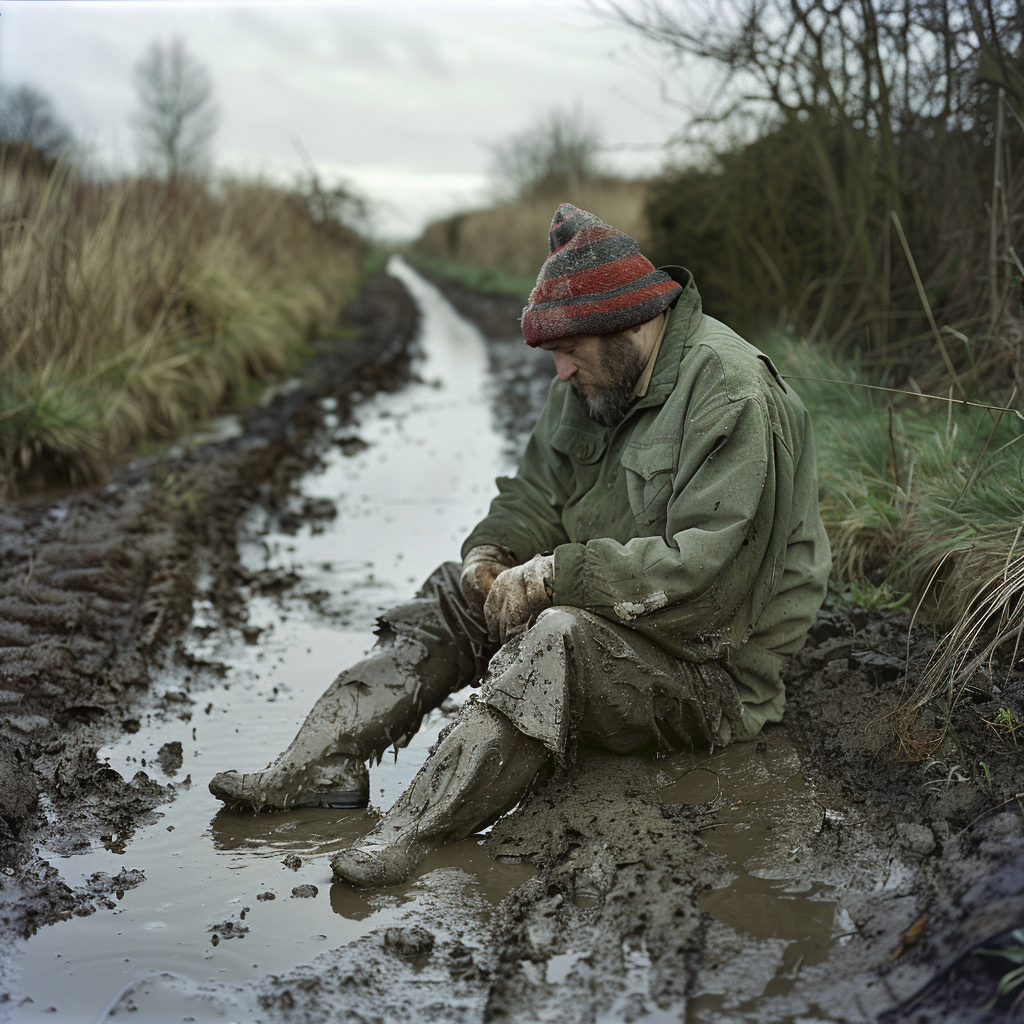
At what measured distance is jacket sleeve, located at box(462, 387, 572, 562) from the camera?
10.4 ft

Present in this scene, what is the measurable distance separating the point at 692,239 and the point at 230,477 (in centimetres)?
490

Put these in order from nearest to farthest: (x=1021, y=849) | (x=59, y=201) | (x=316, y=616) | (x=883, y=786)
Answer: (x=1021, y=849)
(x=883, y=786)
(x=316, y=616)
(x=59, y=201)

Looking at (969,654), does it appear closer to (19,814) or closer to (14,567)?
(19,814)

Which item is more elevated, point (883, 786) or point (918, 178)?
point (918, 178)

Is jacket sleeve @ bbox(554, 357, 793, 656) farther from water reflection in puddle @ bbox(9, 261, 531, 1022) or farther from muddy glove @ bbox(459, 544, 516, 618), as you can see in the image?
water reflection in puddle @ bbox(9, 261, 531, 1022)

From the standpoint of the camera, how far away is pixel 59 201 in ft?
25.4

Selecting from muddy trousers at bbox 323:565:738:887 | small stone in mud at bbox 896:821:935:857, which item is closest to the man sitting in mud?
muddy trousers at bbox 323:565:738:887

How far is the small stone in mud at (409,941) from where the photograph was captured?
7.26 ft

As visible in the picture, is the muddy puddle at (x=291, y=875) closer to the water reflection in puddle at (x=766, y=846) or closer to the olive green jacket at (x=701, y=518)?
the water reflection in puddle at (x=766, y=846)

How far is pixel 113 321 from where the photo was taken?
7773 millimetres

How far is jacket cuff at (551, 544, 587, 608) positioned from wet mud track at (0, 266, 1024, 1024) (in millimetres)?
549

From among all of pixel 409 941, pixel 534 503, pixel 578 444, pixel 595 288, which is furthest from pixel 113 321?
pixel 409 941

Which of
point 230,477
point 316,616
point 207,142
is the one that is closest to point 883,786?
point 316,616

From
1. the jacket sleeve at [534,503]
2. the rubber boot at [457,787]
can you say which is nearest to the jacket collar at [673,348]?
the jacket sleeve at [534,503]
